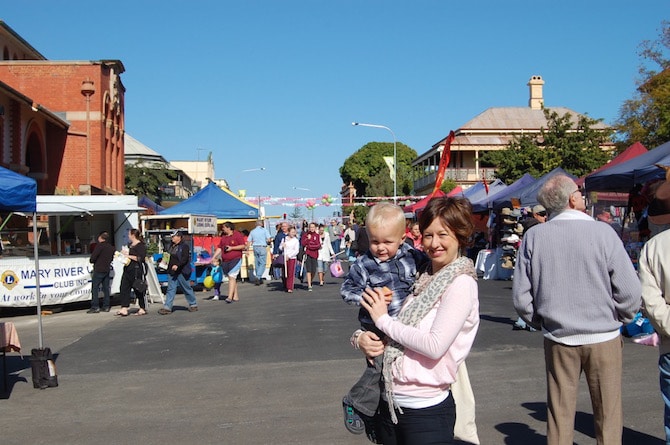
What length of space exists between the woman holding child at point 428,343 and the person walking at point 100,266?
1353 centimetres

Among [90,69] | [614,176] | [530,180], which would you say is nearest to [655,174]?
[614,176]

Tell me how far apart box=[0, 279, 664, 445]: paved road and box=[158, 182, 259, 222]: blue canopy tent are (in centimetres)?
1229

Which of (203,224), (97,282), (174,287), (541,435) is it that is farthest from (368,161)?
(541,435)

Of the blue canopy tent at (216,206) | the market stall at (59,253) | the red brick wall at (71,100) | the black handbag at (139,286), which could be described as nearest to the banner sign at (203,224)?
the blue canopy tent at (216,206)

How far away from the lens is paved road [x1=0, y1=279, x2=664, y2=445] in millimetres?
6316

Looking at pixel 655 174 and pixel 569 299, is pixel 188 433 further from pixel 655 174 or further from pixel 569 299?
pixel 655 174

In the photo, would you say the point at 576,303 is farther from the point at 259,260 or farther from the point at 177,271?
the point at 259,260

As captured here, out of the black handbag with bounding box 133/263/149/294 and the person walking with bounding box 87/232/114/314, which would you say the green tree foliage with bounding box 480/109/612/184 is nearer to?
the black handbag with bounding box 133/263/149/294

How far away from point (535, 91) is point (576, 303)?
242 ft

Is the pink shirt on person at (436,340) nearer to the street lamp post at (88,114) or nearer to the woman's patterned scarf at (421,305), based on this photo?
the woman's patterned scarf at (421,305)

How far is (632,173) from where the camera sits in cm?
1220

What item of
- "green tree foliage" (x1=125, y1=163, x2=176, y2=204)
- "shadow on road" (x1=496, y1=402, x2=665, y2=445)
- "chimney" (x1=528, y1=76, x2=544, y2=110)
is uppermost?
"chimney" (x1=528, y1=76, x2=544, y2=110)

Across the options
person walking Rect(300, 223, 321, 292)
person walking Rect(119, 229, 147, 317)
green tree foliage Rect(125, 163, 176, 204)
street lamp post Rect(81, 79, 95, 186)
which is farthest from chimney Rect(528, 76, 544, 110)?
person walking Rect(119, 229, 147, 317)

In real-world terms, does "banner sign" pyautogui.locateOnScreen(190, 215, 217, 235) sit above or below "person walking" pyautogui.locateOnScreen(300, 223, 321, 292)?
above
